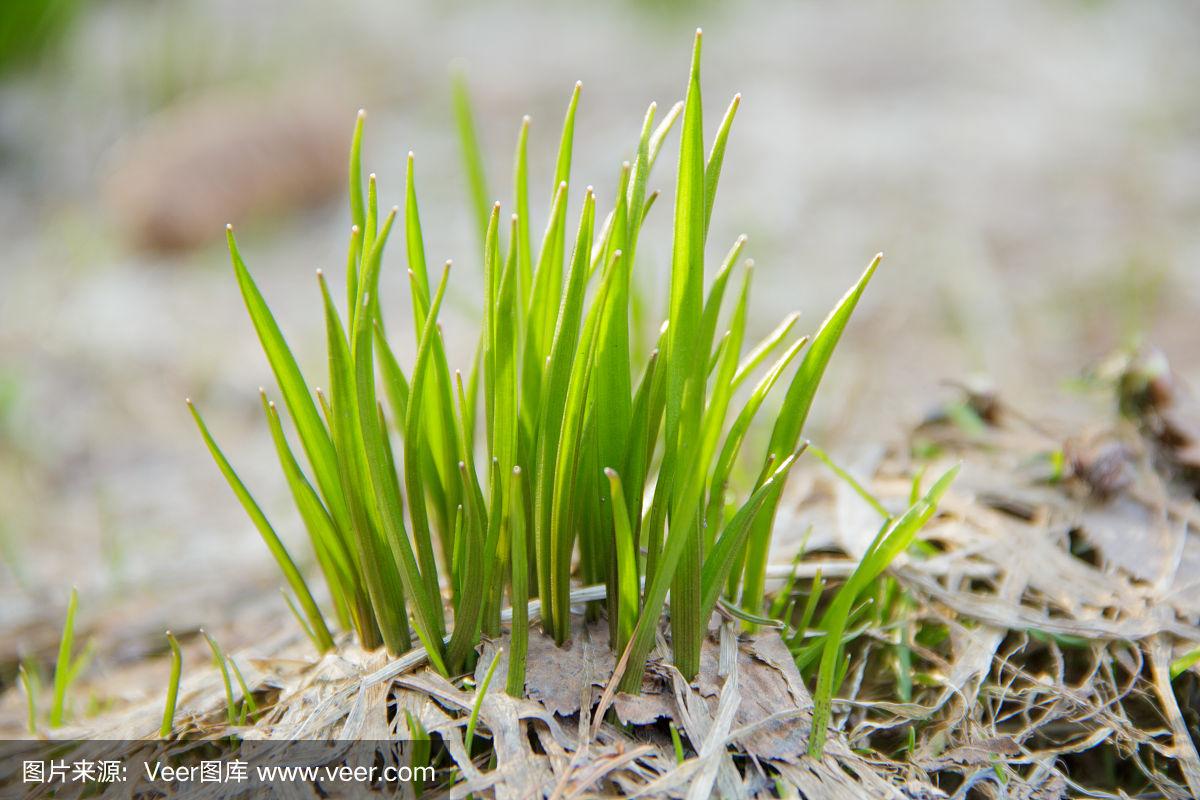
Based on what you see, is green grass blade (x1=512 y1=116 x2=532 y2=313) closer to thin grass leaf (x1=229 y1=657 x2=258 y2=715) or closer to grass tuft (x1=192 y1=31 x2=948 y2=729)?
grass tuft (x1=192 y1=31 x2=948 y2=729)

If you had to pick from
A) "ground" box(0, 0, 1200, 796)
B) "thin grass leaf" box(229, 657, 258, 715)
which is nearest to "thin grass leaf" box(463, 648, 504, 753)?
"thin grass leaf" box(229, 657, 258, 715)

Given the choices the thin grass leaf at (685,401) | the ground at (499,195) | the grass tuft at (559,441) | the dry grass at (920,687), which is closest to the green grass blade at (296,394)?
the grass tuft at (559,441)

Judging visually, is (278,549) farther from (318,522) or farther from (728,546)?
(728,546)

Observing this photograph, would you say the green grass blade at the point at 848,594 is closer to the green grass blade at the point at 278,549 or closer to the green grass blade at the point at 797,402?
the green grass blade at the point at 797,402

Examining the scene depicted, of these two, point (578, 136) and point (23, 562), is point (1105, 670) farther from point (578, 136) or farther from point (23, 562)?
point (578, 136)

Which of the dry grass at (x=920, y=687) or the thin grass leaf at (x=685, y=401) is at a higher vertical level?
the thin grass leaf at (x=685, y=401)

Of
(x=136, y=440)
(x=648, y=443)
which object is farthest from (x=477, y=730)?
(x=136, y=440)

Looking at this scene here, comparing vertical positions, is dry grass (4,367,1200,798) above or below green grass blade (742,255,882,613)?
below

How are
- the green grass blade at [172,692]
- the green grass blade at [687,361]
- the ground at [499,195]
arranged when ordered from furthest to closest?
the ground at [499,195] → the green grass blade at [172,692] → the green grass blade at [687,361]

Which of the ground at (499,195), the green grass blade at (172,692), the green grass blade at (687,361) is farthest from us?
the ground at (499,195)
